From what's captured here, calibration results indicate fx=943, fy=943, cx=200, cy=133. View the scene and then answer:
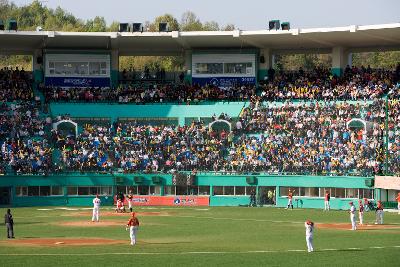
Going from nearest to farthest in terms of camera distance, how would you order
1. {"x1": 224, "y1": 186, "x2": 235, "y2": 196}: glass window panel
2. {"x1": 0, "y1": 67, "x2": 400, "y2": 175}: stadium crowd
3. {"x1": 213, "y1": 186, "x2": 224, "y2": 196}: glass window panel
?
{"x1": 0, "y1": 67, "x2": 400, "y2": 175}: stadium crowd, {"x1": 224, "y1": 186, "x2": 235, "y2": 196}: glass window panel, {"x1": 213, "y1": 186, "x2": 224, "y2": 196}: glass window panel

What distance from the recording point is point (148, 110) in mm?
87500

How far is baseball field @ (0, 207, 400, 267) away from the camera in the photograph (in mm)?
39750

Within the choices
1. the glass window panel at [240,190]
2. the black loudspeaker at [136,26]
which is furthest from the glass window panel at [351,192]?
the black loudspeaker at [136,26]

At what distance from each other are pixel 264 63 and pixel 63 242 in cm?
4940

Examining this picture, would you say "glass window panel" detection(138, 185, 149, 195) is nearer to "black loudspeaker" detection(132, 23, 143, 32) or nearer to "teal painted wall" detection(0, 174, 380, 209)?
"teal painted wall" detection(0, 174, 380, 209)

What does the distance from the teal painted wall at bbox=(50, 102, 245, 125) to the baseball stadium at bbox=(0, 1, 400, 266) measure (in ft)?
0.37

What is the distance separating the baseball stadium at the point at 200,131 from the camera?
74.4m

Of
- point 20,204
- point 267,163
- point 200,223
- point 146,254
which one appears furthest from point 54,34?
point 146,254

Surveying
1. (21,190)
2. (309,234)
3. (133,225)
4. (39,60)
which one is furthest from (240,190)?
(309,234)

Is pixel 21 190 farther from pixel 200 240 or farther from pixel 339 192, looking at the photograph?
pixel 200 240

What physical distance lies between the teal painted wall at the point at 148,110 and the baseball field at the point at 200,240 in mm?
17891

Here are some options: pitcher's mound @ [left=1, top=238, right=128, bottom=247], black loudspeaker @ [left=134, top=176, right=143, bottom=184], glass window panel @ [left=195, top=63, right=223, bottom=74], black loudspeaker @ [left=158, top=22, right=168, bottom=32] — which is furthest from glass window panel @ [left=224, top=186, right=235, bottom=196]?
pitcher's mound @ [left=1, top=238, right=128, bottom=247]

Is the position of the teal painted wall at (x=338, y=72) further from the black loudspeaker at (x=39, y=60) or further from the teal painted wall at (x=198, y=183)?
the black loudspeaker at (x=39, y=60)

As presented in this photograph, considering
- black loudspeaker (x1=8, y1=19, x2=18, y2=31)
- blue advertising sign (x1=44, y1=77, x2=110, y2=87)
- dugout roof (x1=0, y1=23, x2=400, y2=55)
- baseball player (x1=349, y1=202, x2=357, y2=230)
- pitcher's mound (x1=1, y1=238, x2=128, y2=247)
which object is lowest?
pitcher's mound (x1=1, y1=238, x2=128, y2=247)
